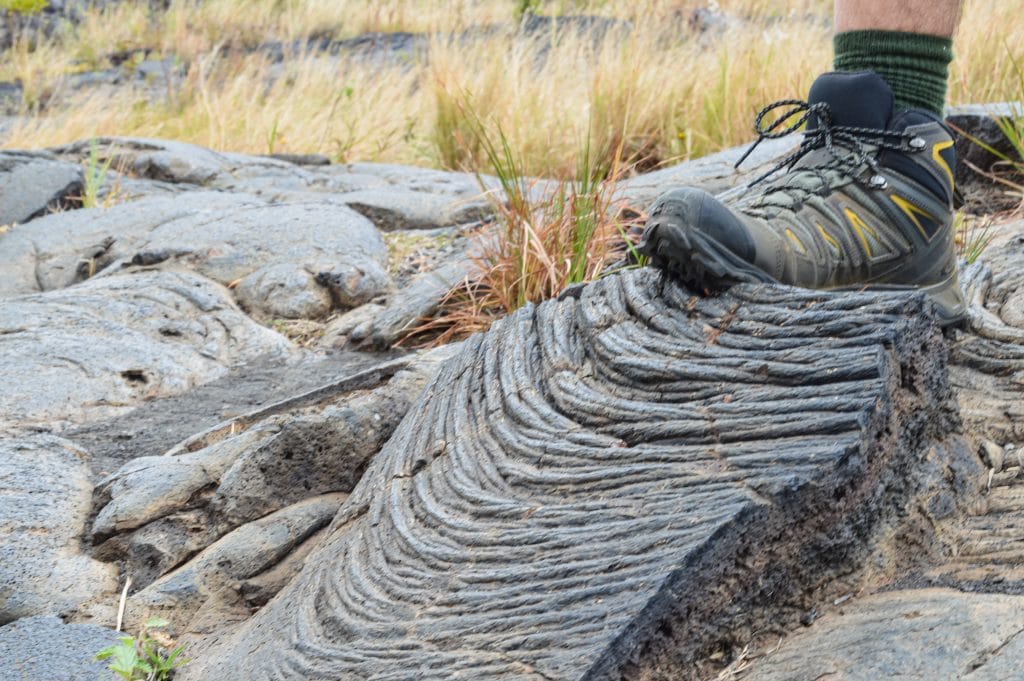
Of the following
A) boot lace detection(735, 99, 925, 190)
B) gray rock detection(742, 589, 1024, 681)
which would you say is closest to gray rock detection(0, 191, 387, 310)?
boot lace detection(735, 99, 925, 190)

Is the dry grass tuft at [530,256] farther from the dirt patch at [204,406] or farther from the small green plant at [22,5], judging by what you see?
the small green plant at [22,5]

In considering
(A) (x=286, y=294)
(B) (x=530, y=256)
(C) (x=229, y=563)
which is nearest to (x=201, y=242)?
(A) (x=286, y=294)

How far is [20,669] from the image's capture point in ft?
6.52

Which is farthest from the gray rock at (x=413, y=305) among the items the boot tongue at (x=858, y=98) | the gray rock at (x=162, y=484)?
the boot tongue at (x=858, y=98)

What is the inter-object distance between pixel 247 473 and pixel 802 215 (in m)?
1.35

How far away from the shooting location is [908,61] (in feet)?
7.33

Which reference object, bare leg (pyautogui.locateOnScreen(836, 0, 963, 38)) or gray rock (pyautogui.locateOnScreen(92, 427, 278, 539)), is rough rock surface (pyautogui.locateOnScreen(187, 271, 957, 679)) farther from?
bare leg (pyautogui.locateOnScreen(836, 0, 963, 38))

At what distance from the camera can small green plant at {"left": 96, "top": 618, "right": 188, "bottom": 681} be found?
1947 millimetres

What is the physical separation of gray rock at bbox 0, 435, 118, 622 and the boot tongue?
6.15 ft

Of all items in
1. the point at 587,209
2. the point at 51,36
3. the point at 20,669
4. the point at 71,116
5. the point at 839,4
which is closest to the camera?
the point at 20,669

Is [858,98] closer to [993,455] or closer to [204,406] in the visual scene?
[993,455]

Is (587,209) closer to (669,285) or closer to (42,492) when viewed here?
(669,285)

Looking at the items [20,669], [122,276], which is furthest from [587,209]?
[20,669]

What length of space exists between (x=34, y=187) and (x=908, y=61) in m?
5.05
